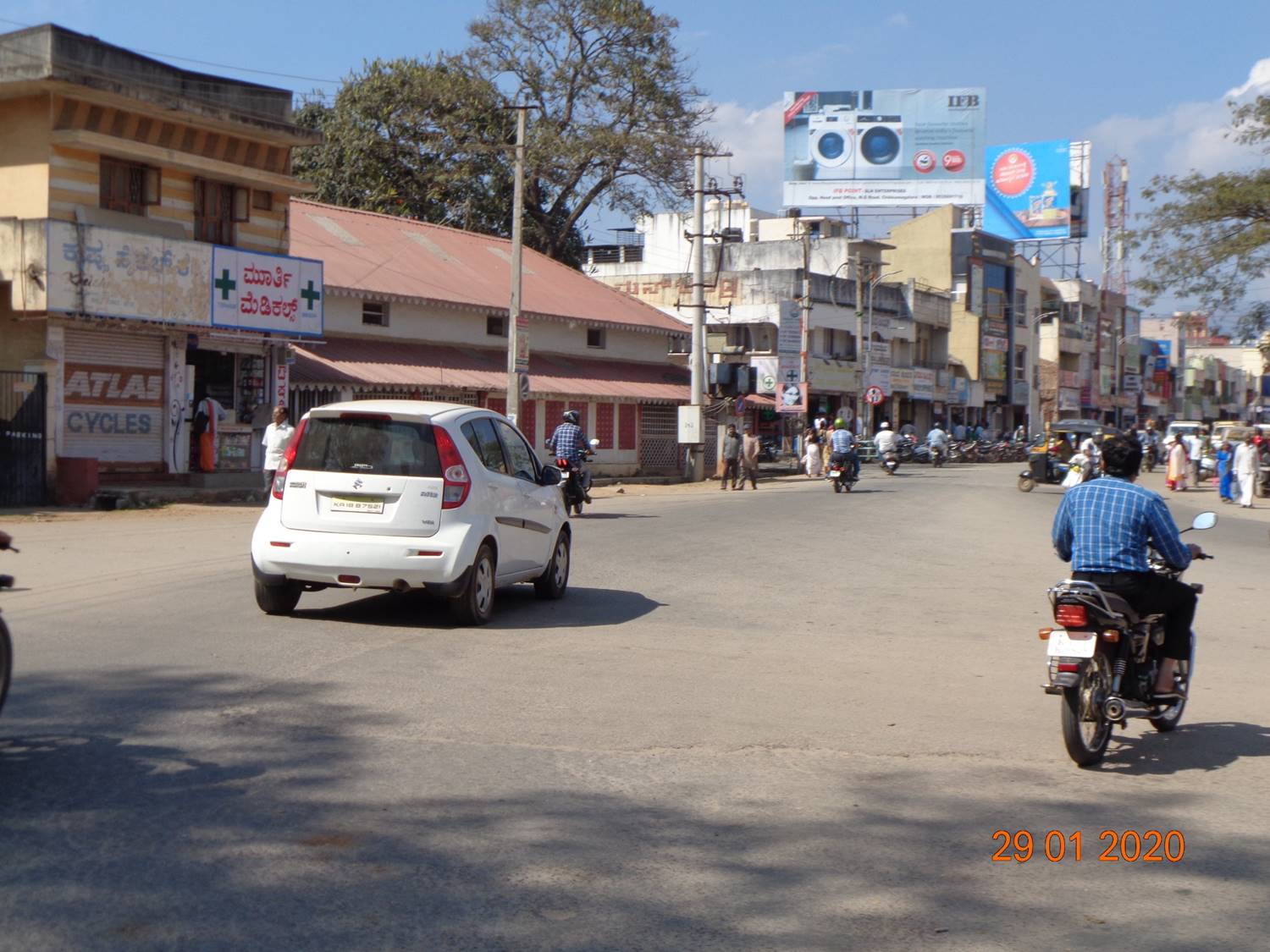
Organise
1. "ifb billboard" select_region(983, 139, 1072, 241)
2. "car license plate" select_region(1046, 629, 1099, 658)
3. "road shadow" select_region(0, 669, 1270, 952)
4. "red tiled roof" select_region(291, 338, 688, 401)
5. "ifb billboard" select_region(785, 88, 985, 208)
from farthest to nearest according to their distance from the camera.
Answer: "ifb billboard" select_region(983, 139, 1072, 241), "ifb billboard" select_region(785, 88, 985, 208), "red tiled roof" select_region(291, 338, 688, 401), "car license plate" select_region(1046, 629, 1099, 658), "road shadow" select_region(0, 669, 1270, 952)

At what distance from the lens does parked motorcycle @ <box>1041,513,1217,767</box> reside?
258 inches

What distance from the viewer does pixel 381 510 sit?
10.7 metres

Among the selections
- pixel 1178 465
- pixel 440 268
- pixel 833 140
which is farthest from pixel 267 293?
pixel 833 140

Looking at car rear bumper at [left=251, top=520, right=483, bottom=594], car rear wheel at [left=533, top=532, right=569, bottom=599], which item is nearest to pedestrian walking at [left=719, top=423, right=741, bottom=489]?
car rear wheel at [left=533, top=532, right=569, bottom=599]

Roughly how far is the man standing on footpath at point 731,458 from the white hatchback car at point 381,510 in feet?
87.8

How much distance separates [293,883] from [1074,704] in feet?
12.0

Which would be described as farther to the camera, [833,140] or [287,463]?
[833,140]

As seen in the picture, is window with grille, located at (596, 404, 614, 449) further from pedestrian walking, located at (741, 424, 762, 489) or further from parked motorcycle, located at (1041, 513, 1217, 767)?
parked motorcycle, located at (1041, 513, 1217, 767)

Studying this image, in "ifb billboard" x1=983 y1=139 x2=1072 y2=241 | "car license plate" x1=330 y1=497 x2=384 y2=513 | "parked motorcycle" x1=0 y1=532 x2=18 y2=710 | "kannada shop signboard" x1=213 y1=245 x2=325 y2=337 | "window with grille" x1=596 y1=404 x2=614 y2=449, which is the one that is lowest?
"parked motorcycle" x1=0 y1=532 x2=18 y2=710

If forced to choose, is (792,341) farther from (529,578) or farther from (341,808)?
(341,808)

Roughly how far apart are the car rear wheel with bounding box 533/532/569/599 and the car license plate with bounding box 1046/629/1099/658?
22.0 ft

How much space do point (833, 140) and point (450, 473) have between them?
63.8m

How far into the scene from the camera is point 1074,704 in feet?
21.5

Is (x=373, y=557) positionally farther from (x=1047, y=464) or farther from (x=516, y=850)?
(x=1047, y=464)
